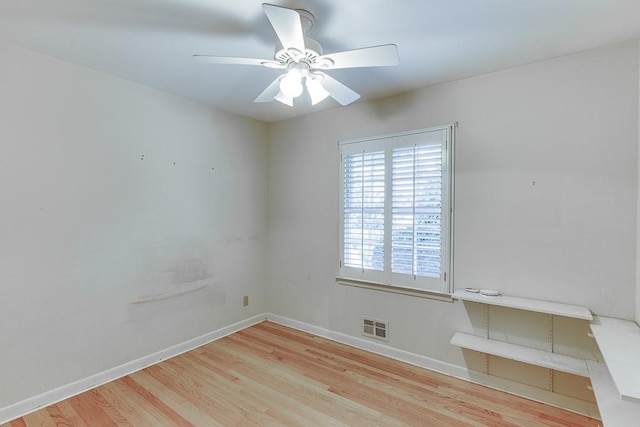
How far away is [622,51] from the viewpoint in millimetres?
2070

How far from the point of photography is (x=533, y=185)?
7.73ft

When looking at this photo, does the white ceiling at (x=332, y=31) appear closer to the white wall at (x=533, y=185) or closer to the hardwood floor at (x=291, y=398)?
the white wall at (x=533, y=185)

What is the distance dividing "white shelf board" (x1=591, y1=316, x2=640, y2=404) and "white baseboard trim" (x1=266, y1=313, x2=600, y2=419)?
61cm

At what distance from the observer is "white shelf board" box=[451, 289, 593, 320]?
6.66 ft

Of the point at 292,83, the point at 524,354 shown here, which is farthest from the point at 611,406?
the point at 292,83

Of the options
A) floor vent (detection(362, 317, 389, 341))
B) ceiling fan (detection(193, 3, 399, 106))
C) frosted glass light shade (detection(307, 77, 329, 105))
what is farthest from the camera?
floor vent (detection(362, 317, 389, 341))

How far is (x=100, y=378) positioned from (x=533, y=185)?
3.71 meters

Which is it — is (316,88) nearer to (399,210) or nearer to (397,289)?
(399,210)

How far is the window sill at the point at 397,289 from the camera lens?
2.74 meters

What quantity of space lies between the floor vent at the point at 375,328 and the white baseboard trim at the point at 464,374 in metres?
0.07

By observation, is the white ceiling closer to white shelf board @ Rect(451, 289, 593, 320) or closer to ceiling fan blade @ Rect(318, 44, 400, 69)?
ceiling fan blade @ Rect(318, 44, 400, 69)

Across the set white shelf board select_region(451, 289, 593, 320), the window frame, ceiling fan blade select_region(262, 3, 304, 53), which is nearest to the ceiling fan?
ceiling fan blade select_region(262, 3, 304, 53)

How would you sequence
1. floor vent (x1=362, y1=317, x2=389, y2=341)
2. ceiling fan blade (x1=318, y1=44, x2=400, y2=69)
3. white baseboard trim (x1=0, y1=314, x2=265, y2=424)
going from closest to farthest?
ceiling fan blade (x1=318, y1=44, x2=400, y2=69) → white baseboard trim (x1=0, y1=314, x2=265, y2=424) → floor vent (x1=362, y1=317, x2=389, y2=341)

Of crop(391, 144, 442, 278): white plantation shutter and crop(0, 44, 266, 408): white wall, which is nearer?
Answer: crop(0, 44, 266, 408): white wall
